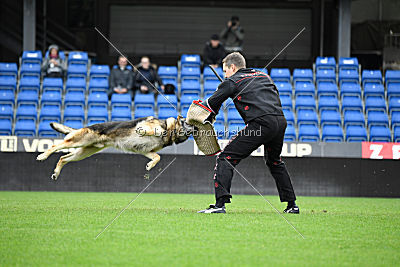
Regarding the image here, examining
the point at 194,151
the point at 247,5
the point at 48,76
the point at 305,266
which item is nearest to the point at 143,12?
the point at 247,5

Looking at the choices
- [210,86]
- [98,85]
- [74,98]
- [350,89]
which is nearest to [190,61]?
[210,86]

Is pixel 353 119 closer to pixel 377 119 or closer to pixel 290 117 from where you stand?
pixel 377 119

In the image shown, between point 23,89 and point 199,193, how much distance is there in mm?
5383

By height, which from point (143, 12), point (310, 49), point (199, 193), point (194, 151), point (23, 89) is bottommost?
point (199, 193)

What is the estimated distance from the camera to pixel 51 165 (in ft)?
38.5

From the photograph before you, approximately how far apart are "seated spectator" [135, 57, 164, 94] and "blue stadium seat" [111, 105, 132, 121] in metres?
1.17

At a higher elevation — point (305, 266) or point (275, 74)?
point (275, 74)

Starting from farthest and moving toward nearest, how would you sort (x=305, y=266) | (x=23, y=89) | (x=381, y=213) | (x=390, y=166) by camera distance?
(x=23, y=89) → (x=390, y=166) → (x=381, y=213) → (x=305, y=266)

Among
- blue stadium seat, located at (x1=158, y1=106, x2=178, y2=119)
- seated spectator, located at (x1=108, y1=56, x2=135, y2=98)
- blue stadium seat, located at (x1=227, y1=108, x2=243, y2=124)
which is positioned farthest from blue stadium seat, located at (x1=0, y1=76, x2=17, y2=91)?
blue stadium seat, located at (x1=227, y1=108, x2=243, y2=124)

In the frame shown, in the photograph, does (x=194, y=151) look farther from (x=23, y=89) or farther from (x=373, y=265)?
(x=373, y=265)

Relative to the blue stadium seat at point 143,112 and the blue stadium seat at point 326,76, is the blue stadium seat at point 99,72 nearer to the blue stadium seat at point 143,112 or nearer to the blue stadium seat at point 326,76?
the blue stadium seat at point 143,112

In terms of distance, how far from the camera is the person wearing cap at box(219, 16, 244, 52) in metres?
15.6

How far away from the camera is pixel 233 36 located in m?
15.9

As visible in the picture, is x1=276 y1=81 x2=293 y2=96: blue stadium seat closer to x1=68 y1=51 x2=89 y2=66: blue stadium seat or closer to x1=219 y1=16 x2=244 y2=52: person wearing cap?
x1=219 y1=16 x2=244 y2=52: person wearing cap
